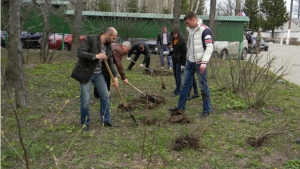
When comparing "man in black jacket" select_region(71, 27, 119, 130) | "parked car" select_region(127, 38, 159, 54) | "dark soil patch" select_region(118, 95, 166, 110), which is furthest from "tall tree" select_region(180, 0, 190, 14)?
"man in black jacket" select_region(71, 27, 119, 130)

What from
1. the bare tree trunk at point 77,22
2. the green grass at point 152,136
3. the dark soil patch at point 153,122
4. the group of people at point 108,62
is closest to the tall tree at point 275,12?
the bare tree trunk at point 77,22

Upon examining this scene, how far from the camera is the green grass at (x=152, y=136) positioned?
155 inches

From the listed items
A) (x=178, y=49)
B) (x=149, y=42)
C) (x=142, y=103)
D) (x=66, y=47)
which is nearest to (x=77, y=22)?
(x=149, y=42)

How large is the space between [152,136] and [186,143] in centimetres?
56

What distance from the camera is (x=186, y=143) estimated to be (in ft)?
14.2

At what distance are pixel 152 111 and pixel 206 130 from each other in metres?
1.42

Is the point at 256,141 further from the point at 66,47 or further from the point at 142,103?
the point at 66,47

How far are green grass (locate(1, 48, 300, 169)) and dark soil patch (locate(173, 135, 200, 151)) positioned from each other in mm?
66

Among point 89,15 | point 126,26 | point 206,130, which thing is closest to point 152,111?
point 206,130

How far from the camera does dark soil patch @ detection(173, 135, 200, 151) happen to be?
4.28m

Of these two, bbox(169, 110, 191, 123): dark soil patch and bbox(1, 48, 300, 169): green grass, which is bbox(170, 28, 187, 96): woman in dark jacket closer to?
bbox(1, 48, 300, 169): green grass

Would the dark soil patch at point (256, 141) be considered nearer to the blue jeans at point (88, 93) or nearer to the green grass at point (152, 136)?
the green grass at point (152, 136)

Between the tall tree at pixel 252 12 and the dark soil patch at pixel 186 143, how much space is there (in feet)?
150

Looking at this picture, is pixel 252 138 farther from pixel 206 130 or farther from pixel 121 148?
pixel 121 148
